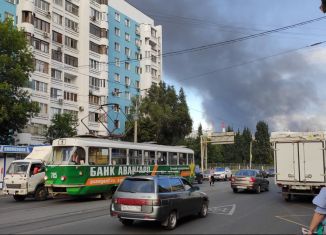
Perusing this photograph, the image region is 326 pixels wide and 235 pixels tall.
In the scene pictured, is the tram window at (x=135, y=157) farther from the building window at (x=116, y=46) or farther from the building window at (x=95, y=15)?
the building window at (x=116, y=46)

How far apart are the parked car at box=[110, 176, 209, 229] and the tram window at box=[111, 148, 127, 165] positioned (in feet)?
35.4

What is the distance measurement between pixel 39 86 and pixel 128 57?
23684 millimetres

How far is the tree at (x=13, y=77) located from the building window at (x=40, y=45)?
14066mm

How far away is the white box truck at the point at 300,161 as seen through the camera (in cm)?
2088

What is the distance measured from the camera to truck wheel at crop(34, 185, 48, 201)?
23.6 metres

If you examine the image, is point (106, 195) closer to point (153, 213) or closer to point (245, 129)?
point (153, 213)

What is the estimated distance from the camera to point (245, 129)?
12150 centimetres

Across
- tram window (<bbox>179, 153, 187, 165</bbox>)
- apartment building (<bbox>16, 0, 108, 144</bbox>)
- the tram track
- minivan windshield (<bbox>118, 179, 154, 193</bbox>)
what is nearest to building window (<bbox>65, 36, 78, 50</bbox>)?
apartment building (<bbox>16, 0, 108, 144</bbox>)

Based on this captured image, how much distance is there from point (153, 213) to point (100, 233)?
1517 millimetres

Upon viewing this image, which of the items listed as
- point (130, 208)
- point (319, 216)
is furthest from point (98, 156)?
point (319, 216)

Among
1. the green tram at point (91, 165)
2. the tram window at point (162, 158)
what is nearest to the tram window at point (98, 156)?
the green tram at point (91, 165)

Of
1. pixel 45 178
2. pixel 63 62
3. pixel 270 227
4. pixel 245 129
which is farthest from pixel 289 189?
pixel 245 129

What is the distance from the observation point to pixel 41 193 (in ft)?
78.2

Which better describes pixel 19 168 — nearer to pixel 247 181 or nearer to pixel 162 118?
pixel 247 181
